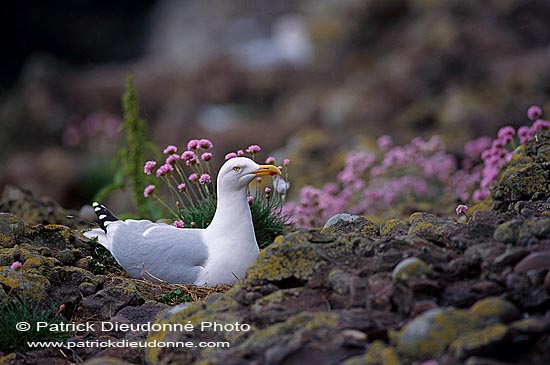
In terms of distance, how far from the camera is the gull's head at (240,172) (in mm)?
4016

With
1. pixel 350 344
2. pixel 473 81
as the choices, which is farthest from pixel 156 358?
pixel 473 81

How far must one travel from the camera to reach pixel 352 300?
297cm

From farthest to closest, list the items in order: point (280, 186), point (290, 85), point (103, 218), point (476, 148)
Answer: point (290, 85) < point (476, 148) < point (280, 186) < point (103, 218)

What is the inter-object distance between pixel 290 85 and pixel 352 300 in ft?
46.0

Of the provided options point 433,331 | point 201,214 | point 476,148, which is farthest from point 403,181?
point 433,331

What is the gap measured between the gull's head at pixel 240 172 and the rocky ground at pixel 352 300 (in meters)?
0.44

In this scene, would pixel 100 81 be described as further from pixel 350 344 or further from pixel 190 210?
pixel 350 344

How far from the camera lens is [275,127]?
13.6 metres

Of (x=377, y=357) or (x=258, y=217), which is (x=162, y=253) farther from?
(x=377, y=357)

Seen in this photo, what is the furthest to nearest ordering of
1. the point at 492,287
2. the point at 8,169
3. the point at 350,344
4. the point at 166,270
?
the point at 8,169, the point at 166,270, the point at 492,287, the point at 350,344

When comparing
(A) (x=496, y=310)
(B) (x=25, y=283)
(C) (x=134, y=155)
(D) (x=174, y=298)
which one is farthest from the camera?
(C) (x=134, y=155)

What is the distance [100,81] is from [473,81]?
9.13m

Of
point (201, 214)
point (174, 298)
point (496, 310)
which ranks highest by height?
point (201, 214)

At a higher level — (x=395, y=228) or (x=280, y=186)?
(x=280, y=186)
